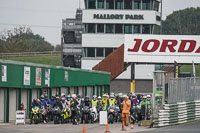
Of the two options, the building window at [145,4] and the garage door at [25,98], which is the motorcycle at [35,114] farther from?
the building window at [145,4]

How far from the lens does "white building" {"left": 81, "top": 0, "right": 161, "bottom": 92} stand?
79.1 m

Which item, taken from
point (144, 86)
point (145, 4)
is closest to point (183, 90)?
point (144, 86)

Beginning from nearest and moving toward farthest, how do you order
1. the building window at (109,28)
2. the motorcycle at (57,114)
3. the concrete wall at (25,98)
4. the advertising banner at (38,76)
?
the motorcycle at (57,114) → the concrete wall at (25,98) → the advertising banner at (38,76) → the building window at (109,28)

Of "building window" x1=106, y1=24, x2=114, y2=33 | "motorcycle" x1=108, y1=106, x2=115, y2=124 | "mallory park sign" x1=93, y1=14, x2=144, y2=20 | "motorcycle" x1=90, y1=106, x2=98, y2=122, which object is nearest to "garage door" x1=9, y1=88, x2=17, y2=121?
"motorcycle" x1=90, y1=106, x2=98, y2=122

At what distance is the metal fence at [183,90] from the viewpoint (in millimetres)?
31344

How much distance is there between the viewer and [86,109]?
114 feet

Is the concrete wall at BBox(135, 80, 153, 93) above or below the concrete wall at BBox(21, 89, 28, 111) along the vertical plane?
above

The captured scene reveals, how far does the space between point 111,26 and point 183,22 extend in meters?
109

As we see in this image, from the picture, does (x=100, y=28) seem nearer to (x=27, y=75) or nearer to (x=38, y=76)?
(x=38, y=76)

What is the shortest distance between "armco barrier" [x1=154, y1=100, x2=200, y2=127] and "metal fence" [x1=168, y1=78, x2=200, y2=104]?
35cm

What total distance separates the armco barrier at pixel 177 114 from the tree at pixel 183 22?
135 meters

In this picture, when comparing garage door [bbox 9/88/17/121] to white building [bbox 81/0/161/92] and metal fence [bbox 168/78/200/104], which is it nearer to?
metal fence [bbox 168/78/200/104]

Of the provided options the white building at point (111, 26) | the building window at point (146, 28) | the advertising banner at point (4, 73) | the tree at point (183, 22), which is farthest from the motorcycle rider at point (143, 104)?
the tree at point (183, 22)

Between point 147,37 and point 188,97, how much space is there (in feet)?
68.8
